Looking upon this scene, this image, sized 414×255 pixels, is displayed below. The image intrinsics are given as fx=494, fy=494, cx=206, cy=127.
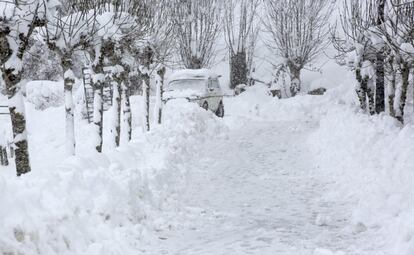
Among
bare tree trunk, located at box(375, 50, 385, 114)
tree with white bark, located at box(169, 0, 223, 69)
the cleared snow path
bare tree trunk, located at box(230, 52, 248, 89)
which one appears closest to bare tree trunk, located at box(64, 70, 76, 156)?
the cleared snow path

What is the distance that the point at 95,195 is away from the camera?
21.1 feet

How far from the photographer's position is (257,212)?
7.78m

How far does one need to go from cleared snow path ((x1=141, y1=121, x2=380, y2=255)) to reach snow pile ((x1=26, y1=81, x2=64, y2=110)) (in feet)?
69.0

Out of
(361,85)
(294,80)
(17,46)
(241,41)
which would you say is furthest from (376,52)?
(241,41)

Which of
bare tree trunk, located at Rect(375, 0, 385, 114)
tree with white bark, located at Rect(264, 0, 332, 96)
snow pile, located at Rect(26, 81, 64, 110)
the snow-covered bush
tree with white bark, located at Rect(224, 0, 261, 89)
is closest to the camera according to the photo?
bare tree trunk, located at Rect(375, 0, 385, 114)

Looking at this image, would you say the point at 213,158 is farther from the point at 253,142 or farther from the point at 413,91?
the point at 413,91

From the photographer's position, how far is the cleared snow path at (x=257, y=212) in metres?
6.09

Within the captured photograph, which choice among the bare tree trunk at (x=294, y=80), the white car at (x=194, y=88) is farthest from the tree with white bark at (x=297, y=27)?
the white car at (x=194, y=88)

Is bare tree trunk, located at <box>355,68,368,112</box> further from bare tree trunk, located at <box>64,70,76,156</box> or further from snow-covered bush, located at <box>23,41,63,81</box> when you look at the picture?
snow-covered bush, located at <box>23,41,63,81</box>

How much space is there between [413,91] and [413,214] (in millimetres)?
18146

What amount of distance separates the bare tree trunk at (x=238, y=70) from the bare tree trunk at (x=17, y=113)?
25681 mm

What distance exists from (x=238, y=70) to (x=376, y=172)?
25.9 metres

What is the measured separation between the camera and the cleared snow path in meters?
6.09

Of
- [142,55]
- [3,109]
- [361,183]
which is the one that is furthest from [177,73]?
[361,183]
